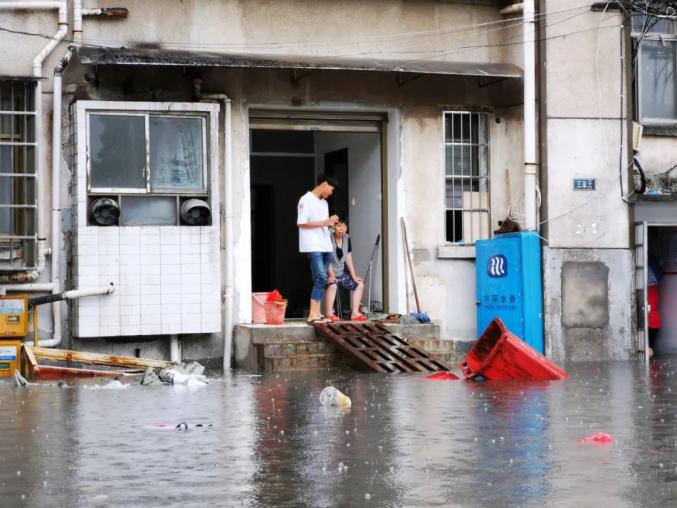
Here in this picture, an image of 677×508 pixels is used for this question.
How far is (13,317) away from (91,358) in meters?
1.35

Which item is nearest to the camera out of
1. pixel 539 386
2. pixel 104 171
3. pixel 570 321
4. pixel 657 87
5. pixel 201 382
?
pixel 539 386

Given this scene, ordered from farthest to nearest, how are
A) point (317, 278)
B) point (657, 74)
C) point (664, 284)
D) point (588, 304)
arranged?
point (664, 284), point (657, 74), point (588, 304), point (317, 278)

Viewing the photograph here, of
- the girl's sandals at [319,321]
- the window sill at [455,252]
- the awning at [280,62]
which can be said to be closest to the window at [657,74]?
the awning at [280,62]

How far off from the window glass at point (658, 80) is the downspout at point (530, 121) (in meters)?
2.28

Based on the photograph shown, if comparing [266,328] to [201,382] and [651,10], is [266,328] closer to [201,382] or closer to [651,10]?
[201,382]

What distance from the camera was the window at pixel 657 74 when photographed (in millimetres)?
19812

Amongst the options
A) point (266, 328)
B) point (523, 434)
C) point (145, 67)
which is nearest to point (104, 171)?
point (145, 67)

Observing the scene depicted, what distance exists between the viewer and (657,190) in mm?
19422

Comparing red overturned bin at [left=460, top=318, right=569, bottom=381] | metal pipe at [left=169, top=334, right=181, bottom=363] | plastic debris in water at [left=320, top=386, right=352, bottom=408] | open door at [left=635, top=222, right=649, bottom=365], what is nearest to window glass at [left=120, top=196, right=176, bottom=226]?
metal pipe at [left=169, top=334, right=181, bottom=363]

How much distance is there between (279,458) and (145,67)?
10453mm

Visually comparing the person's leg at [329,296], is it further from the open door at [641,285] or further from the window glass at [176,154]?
the open door at [641,285]

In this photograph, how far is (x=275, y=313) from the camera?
715 inches

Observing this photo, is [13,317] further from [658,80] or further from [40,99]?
[658,80]

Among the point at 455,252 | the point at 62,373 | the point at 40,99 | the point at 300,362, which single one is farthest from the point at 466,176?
the point at 62,373
